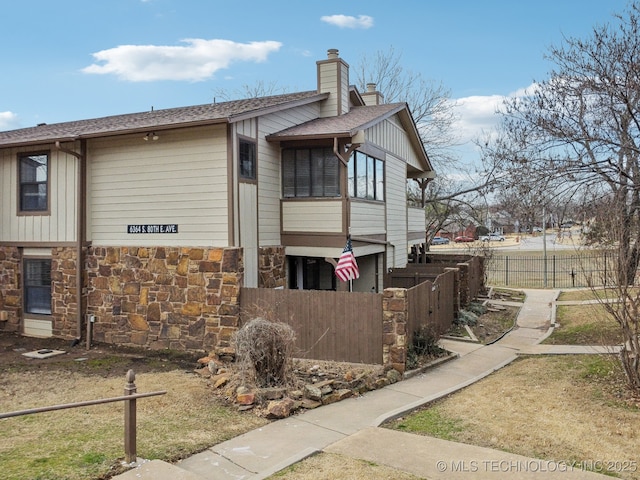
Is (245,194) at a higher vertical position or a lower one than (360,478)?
higher

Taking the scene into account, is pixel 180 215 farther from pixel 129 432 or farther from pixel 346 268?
pixel 129 432

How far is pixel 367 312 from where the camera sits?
1066 centimetres

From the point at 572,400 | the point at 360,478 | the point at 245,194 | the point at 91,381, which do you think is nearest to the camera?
the point at 360,478

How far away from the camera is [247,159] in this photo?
12.5 meters

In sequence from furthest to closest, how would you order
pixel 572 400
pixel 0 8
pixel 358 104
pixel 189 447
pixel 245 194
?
pixel 358 104, pixel 0 8, pixel 245 194, pixel 572 400, pixel 189 447

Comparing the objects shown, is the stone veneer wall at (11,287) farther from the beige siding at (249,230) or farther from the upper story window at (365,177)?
the upper story window at (365,177)

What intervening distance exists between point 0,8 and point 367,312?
1321 centimetres

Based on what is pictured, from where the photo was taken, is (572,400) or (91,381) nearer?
(572,400)

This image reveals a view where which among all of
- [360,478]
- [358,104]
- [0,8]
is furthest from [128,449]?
[358,104]

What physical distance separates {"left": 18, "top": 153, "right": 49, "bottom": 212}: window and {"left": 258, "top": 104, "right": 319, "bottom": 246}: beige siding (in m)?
6.10

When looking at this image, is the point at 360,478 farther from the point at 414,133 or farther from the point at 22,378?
the point at 414,133

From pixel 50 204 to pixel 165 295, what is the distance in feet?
14.8

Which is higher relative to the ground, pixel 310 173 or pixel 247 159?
pixel 247 159

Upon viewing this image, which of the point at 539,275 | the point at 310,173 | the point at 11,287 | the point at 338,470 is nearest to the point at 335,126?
the point at 310,173
